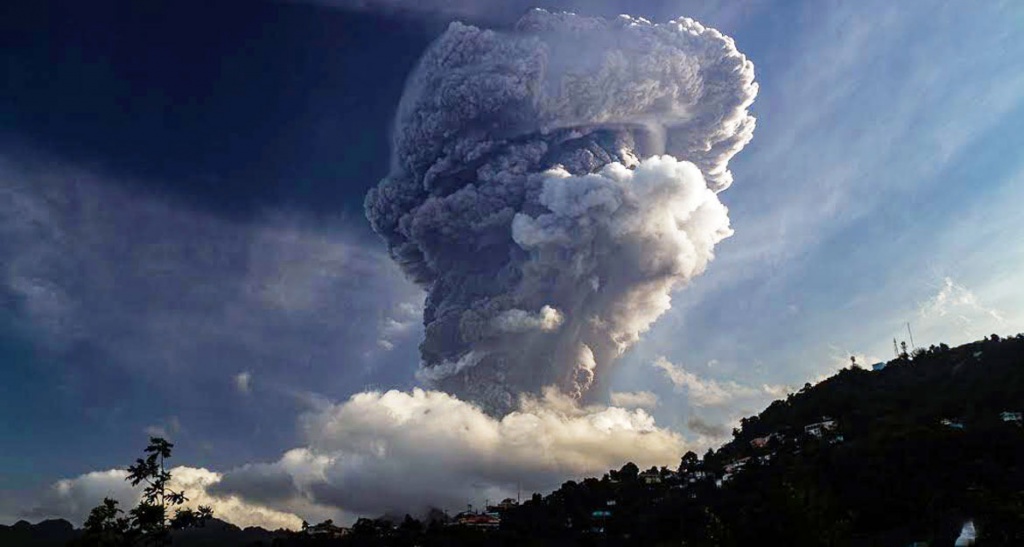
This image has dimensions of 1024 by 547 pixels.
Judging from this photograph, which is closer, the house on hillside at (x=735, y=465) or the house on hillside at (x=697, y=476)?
the house on hillside at (x=735, y=465)

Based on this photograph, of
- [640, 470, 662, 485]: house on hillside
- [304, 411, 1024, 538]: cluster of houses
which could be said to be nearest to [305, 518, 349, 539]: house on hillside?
[304, 411, 1024, 538]: cluster of houses

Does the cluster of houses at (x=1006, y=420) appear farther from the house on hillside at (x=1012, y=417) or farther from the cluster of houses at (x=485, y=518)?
the cluster of houses at (x=485, y=518)

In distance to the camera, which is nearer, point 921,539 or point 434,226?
point 921,539

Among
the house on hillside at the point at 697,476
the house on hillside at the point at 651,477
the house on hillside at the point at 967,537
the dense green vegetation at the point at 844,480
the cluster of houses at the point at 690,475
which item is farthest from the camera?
the house on hillside at the point at 651,477

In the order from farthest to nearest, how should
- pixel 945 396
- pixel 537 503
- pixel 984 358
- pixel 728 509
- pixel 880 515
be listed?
pixel 537 503, pixel 984 358, pixel 945 396, pixel 728 509, pixel 880 515

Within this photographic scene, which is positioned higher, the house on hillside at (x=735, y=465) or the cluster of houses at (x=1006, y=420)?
the cluster of houses at (x=1006, y=420)

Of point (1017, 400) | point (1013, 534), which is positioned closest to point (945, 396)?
point (1017, 400)

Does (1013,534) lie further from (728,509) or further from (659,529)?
(659,529)

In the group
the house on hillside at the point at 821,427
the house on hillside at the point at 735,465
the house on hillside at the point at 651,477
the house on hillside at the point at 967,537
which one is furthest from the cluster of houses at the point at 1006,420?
the house on hillside at the point at 651,477
